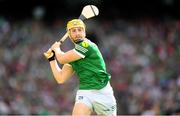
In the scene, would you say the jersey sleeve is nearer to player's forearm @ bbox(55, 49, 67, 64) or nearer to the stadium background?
player's forearm @ bbox(55, 49, 67, 64)

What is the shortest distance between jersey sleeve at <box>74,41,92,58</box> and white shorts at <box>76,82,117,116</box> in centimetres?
52

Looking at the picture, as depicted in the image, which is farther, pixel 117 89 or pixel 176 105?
pixel 117 89

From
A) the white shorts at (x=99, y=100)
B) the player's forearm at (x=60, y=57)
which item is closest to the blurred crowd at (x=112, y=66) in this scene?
the white shorts at (x=99, y=100)

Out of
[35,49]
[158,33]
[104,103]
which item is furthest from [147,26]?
[104,103]

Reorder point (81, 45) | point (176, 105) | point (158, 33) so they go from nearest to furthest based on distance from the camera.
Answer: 1. point (81, 45)
2. point (176, 105)
3. point (158, 33)

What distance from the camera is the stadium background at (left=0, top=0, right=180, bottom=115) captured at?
1733 centimetres

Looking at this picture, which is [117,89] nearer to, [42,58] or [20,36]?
[42,58]

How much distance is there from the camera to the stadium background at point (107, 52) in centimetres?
1733

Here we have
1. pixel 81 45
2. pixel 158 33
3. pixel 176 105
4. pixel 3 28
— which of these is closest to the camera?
pixel 81 45

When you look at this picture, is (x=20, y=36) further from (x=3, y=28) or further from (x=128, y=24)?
(x=128, y=24)

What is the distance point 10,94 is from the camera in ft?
58.9

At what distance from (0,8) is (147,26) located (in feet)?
17.2

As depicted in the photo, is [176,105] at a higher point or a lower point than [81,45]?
lower

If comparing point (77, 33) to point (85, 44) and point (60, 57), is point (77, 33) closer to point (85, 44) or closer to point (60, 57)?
point (85, 44)
